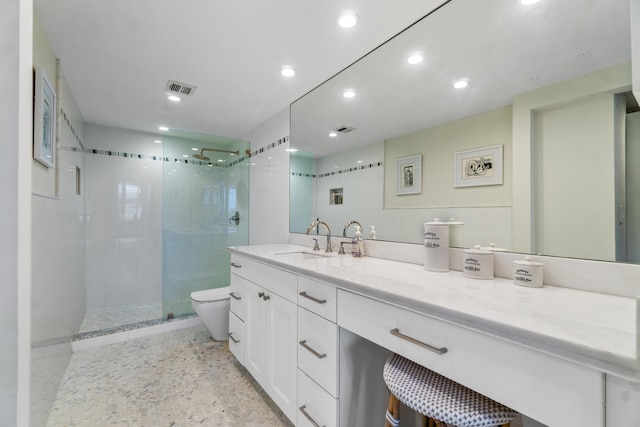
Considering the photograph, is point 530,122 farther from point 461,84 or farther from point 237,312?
point 237,312

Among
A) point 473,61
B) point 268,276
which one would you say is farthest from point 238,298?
point 473,61

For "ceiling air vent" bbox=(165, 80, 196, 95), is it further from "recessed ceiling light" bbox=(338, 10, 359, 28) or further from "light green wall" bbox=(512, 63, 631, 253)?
"light green wall" bbox=(512, 63, 631, 253)

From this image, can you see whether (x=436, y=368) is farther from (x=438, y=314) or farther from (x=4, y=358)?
(x=4, y=358)

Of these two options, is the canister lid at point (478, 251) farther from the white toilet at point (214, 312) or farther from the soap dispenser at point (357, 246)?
the white toilet at point (214, 312)

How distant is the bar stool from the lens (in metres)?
0.80

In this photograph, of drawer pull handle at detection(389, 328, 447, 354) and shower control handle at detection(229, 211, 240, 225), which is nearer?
drawer pull handle at detection(389, 328, 447, 354)

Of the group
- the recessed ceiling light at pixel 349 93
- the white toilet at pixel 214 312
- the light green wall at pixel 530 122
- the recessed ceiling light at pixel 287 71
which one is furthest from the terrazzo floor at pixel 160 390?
the recessed ceiling light at pixel 287 71

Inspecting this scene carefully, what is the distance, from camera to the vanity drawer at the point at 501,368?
22.5 inches

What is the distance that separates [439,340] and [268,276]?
1.07m

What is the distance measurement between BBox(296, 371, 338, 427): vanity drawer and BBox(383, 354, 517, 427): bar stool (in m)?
0.26

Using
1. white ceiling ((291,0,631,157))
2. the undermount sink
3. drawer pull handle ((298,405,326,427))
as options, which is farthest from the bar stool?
white ceiling ((291,0,631,157))

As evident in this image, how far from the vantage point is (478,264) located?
1144 millimetres

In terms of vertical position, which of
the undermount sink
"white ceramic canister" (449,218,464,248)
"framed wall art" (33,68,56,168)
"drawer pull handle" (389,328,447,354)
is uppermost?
"framed wall art" (33,68,56,168)

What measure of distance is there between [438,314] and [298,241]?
5.97ft
